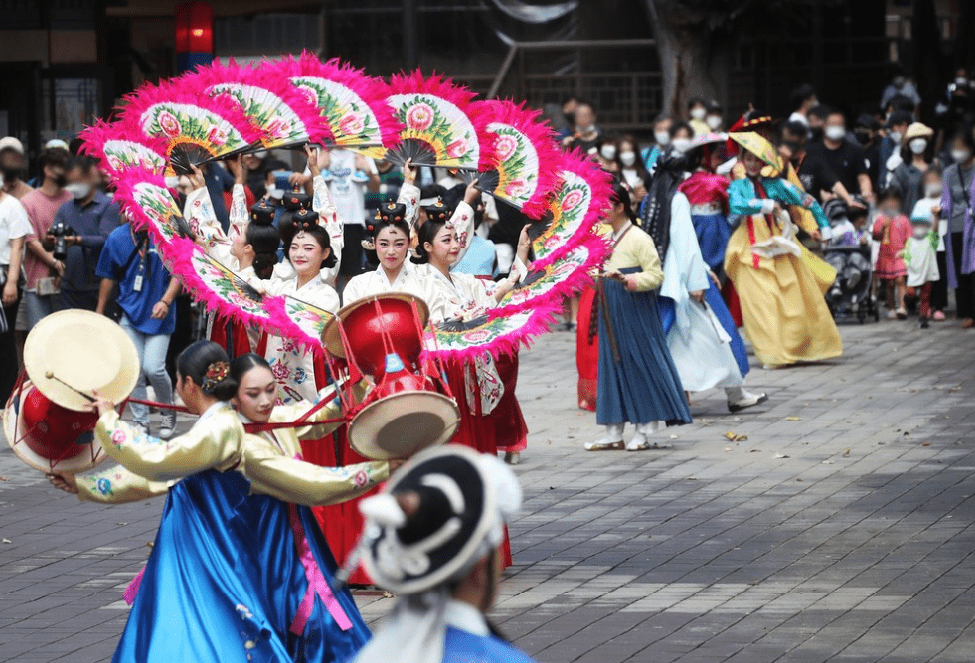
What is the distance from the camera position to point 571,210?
7.49 meters

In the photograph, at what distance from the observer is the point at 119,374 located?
5.19 m

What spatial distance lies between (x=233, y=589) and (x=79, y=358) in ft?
2.86

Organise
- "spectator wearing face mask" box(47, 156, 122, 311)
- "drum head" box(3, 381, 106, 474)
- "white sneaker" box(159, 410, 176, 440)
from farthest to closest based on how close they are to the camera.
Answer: "spectator wearing face mask" box(47, 156, 122, 311) → "white sneaker" box(159, 410, 176, 440) → "drum head" box(3, 381, 106, 474)

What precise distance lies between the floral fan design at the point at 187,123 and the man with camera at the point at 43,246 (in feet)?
16.1

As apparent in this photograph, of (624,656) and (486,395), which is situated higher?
(486,395)

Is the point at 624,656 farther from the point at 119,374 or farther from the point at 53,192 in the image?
the point at 53,192

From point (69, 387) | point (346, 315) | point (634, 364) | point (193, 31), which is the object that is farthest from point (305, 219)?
point (193, 31)

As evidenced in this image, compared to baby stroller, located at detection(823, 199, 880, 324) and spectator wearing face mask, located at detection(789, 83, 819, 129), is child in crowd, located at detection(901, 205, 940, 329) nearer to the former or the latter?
baby stroller, located at detection(823, 199, 880, 324)

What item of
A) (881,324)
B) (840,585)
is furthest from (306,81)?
(881,324)

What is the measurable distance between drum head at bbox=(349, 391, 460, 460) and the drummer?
1.85m

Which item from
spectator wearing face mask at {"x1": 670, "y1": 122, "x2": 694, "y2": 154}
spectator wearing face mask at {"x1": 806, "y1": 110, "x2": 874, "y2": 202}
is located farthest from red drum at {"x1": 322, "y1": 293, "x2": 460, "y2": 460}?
spectator wearing face mask at {"x1": 806, "y1": 110, "x2": 874, "y2": 202}

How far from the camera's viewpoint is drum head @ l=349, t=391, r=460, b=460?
5000mm

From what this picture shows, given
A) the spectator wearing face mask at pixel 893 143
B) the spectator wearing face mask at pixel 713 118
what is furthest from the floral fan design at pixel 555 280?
the spectator wearing face mask at pixel 713 118

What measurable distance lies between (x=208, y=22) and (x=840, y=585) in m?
11.3
